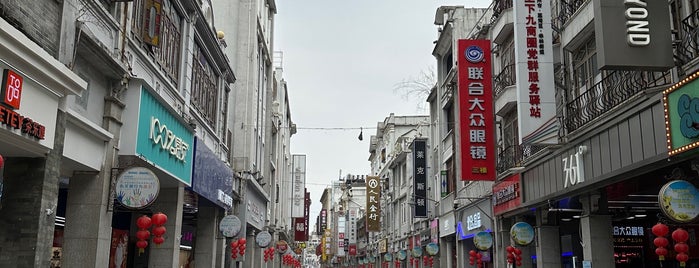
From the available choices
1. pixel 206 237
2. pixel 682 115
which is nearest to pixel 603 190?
pixel 682 115

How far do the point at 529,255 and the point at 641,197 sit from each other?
6.59 m

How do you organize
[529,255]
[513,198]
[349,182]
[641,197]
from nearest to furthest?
[641,197] < [513,198] < [529,255] < [349,182]

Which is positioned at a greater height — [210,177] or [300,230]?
[300,230]

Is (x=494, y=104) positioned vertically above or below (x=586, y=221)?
above

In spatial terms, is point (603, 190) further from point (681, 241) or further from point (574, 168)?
point (681, 241)

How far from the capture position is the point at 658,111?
35.7 ft

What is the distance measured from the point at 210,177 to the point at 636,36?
49.5ft

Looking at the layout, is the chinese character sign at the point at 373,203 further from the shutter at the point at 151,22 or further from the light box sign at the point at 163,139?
the shutter at the point at 151,22

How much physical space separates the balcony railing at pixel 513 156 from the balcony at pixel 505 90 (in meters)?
1.45

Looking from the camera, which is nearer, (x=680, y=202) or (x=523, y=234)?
(x=680, y=202)

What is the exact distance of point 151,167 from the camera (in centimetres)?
1509

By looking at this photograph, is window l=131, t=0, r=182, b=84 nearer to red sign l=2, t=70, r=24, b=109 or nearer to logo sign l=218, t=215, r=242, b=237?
red sign l=2, t=70, r=24, b=109

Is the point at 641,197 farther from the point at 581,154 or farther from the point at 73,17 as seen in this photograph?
the point at 73,17

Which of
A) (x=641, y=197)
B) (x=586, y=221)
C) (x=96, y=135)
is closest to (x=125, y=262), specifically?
(x=96, y=135)
